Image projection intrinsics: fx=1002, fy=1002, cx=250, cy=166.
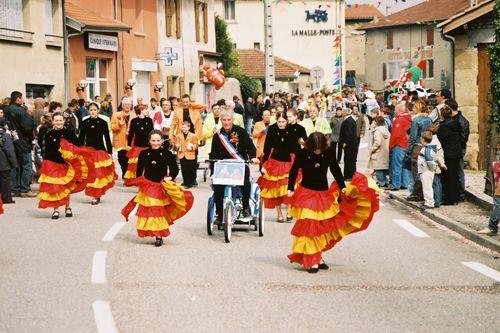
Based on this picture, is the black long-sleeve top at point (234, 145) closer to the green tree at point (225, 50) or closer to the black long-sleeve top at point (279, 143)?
the black long-sleeve top at point (279, 143)

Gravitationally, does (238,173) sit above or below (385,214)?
above

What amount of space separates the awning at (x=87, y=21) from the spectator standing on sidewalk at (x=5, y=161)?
1665 centimetres

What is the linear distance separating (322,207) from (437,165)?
6.93 meters

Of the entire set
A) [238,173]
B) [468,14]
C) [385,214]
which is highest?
[468,14]

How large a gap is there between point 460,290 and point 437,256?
249 cm

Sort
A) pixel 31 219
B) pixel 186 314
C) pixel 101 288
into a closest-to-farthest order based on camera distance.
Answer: pixel 186 314
pixel 101 288
pixel 31 219

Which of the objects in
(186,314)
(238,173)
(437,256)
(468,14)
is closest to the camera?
(186,314)

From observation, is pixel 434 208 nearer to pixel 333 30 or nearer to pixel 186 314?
pixel 186 314

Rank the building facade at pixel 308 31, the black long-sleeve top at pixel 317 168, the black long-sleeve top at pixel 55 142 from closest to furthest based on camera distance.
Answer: the black long-sleeve top at pixel 317 168 → the black long-sleeve top at pixel 55 142 → the building facade at pixel 308 31

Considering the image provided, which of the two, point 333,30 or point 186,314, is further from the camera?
point 333,30

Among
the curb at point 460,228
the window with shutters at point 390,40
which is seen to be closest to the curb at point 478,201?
the curb at point 460,228

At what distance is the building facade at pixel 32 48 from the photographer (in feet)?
97.6

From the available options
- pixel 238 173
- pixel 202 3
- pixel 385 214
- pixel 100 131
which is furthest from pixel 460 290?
pixel 202 3

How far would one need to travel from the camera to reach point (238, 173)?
13.0 metres
